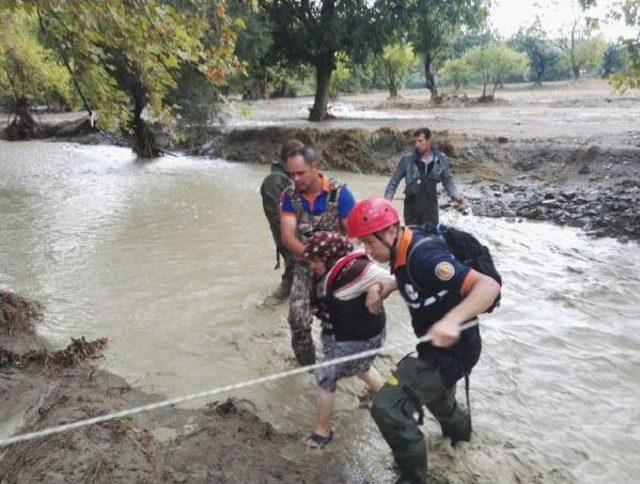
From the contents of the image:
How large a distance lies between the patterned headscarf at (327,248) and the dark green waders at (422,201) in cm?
346

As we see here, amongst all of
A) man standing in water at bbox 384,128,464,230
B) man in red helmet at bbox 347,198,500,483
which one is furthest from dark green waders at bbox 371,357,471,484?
man standing in water at bbox 384,128,464,230

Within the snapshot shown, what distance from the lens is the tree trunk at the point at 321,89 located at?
23156mm

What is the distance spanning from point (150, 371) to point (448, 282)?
324 centimetres

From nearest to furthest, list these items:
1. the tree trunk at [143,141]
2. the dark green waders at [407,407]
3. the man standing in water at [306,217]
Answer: the dark green waders at [407,407]
the man standing in water at [306,217]
the tree trunk at [143,141]

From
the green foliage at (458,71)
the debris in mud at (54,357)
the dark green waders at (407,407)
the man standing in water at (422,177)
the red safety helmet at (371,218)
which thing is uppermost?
the green foliage at (458,71)

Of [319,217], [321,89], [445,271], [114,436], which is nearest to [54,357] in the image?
[114,436]

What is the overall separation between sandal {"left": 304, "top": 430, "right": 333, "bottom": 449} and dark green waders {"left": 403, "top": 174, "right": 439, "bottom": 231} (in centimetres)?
374

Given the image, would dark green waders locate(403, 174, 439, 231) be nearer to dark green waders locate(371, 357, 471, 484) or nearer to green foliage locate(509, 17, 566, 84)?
dark green waders locate(371, 357, 471, 484)

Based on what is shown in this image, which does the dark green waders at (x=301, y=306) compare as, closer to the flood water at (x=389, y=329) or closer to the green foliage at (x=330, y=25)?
the flood water at (x=389, y=329)

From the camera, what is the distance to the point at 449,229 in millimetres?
3072

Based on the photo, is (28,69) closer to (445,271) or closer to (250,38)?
(250,38)

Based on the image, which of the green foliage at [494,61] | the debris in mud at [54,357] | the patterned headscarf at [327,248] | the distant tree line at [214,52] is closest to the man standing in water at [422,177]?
the distant tree line at [214,52]

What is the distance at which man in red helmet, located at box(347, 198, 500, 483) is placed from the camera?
2.69 m

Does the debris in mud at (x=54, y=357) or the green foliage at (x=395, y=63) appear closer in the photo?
the debris in mud at (x=54, y=357)
